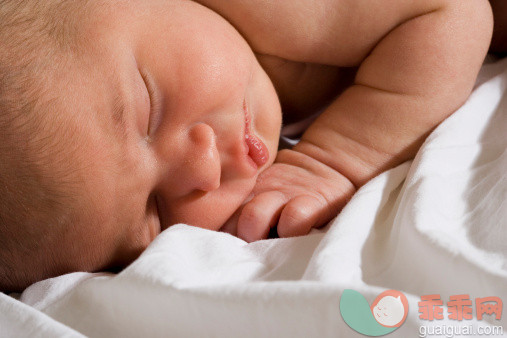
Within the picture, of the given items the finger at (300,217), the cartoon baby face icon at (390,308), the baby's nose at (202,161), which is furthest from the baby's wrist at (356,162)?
the cartoon baby face icon at (390,308)

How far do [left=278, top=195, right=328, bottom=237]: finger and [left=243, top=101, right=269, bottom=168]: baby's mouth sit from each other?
0.10 meters

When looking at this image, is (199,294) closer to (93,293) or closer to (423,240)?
(93,293)

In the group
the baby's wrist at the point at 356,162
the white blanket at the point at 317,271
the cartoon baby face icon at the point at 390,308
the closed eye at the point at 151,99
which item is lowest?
the baby's wrist at the point at 356,162

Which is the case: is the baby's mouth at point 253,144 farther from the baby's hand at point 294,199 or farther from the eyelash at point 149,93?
the eyelash at point 149,93

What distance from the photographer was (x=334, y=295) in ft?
1.78

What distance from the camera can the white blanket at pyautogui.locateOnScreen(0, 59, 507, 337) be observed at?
0.56 metres

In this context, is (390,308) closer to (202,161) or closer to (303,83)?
(202,161)

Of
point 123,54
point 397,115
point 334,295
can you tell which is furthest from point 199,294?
point 397,115

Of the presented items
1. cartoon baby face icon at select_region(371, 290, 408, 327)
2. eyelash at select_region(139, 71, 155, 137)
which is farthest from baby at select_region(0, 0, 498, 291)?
cartoon baby face icon at select_region(371, 290, 408, 327)

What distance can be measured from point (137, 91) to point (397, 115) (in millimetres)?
443

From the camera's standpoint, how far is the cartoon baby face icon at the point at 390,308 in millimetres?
523

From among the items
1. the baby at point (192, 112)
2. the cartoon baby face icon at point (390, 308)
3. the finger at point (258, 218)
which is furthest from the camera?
the finger at point (258, 218)

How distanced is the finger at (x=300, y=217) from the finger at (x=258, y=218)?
0.09 feet

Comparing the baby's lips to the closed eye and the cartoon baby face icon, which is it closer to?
the closed eye
